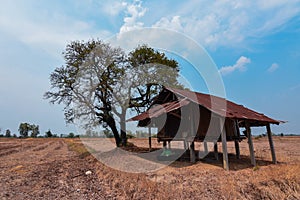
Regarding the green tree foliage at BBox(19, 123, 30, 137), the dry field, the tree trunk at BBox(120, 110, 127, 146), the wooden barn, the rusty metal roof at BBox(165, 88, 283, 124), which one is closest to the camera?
the dry field

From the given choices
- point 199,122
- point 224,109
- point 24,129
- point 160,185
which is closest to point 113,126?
point 199,122

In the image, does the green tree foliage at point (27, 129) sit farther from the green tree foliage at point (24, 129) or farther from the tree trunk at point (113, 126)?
the tree trunk at point (113, 126)

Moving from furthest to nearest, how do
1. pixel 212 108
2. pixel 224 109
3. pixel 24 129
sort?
pixel 24 129 < pixel 224 109 < pixel 212 108

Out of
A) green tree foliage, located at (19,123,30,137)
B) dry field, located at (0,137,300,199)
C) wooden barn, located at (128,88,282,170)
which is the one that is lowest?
dry field, located at (0,137,300,199)

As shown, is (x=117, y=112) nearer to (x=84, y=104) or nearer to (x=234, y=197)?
(x=84, y=104)

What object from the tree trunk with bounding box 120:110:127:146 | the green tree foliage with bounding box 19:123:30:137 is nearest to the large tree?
the tree trunk with bounding box 120:110:127:146

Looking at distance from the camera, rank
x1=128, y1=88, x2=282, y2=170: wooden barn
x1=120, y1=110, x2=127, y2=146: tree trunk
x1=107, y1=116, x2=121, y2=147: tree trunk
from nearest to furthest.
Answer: x1=128, y1=88, x2=282, y2=170: wooden barn → x1=120, y1=110, x2=127, y2=146: tree trunk → x1=107, y1=116, x2=121, y2=147: tree trunk

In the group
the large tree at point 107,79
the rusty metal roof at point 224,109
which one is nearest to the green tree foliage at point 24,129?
the large tree at point 107,79

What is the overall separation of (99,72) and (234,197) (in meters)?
15.2

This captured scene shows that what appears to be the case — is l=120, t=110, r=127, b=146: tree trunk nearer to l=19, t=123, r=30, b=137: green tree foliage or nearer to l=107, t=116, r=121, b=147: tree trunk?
l=107, t=116, r=121, b=147: tree trunk

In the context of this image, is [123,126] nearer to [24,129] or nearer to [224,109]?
[224,109]

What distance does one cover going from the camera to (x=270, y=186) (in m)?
7.14

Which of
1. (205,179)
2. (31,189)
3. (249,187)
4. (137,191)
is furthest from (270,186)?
(31,189)

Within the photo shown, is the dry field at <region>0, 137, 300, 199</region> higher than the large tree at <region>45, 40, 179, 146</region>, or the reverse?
the large tree at <region>45, 40, 179, 146</region>
